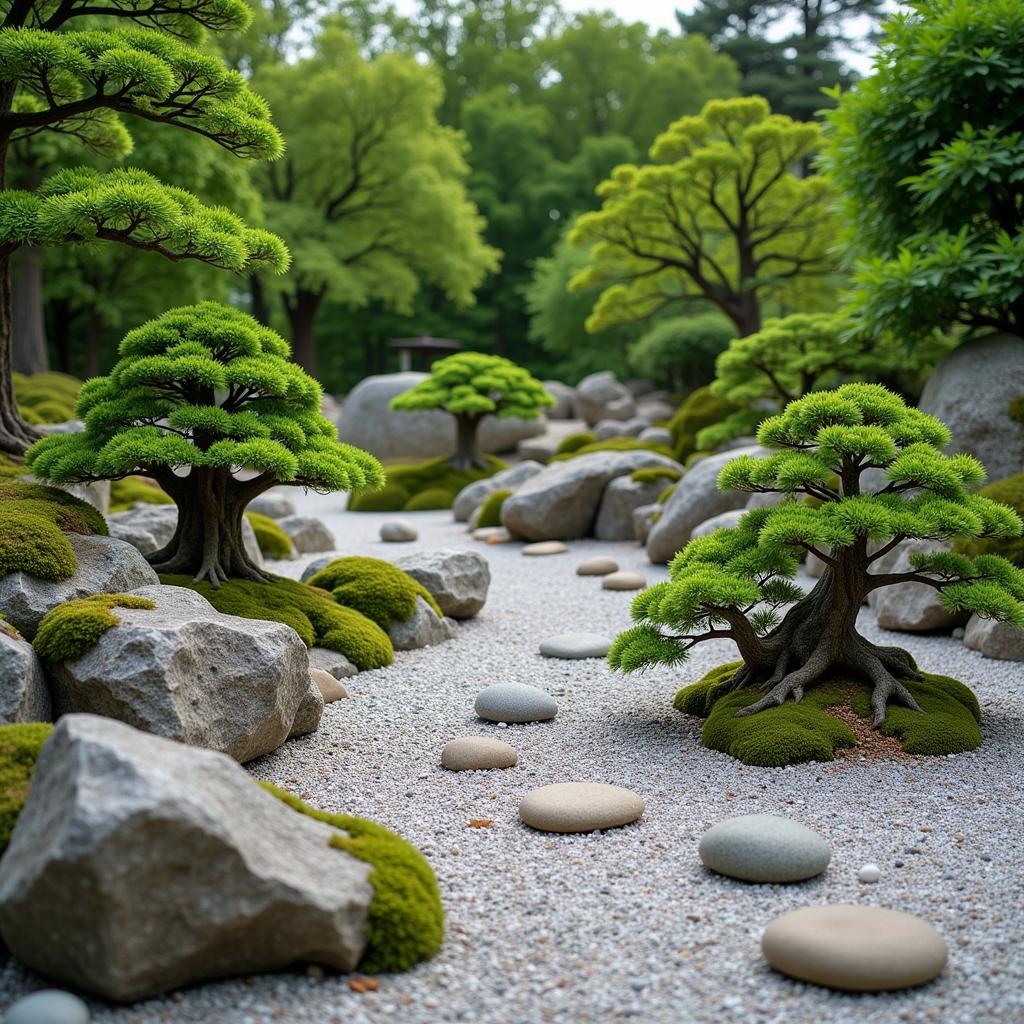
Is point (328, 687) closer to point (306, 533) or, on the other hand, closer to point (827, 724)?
point (827, 724)

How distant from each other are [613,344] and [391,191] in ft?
25.5

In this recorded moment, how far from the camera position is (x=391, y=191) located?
2595cm

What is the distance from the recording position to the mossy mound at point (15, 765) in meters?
3.25

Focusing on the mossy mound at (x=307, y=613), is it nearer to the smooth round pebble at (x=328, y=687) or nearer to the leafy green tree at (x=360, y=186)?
the smooth round pebble at (x=328, y=687)

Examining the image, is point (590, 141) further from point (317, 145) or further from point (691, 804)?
point (691, 804)

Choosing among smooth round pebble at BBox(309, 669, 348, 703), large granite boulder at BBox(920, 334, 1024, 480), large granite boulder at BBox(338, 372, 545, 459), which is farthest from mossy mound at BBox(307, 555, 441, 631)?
large granite boulder at BBox(338, 372, 545, 459)

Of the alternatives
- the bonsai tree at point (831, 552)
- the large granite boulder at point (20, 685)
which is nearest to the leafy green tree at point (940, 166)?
the bonsai tree at point (831, 552)

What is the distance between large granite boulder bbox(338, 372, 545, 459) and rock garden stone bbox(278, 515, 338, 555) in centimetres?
828

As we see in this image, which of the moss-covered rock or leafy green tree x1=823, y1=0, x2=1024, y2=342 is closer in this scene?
the moss-covered rock

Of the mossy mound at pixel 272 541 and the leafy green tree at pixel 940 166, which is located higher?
the leafy green tree at pixel 940 166

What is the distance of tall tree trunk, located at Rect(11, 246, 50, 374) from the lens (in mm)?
17828

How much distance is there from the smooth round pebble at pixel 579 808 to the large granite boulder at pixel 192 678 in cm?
125

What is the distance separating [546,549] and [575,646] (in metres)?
4.82

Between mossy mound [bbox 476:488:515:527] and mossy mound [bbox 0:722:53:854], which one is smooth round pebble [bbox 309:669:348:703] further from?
mossy mound [bbox 476:488:515:527]
